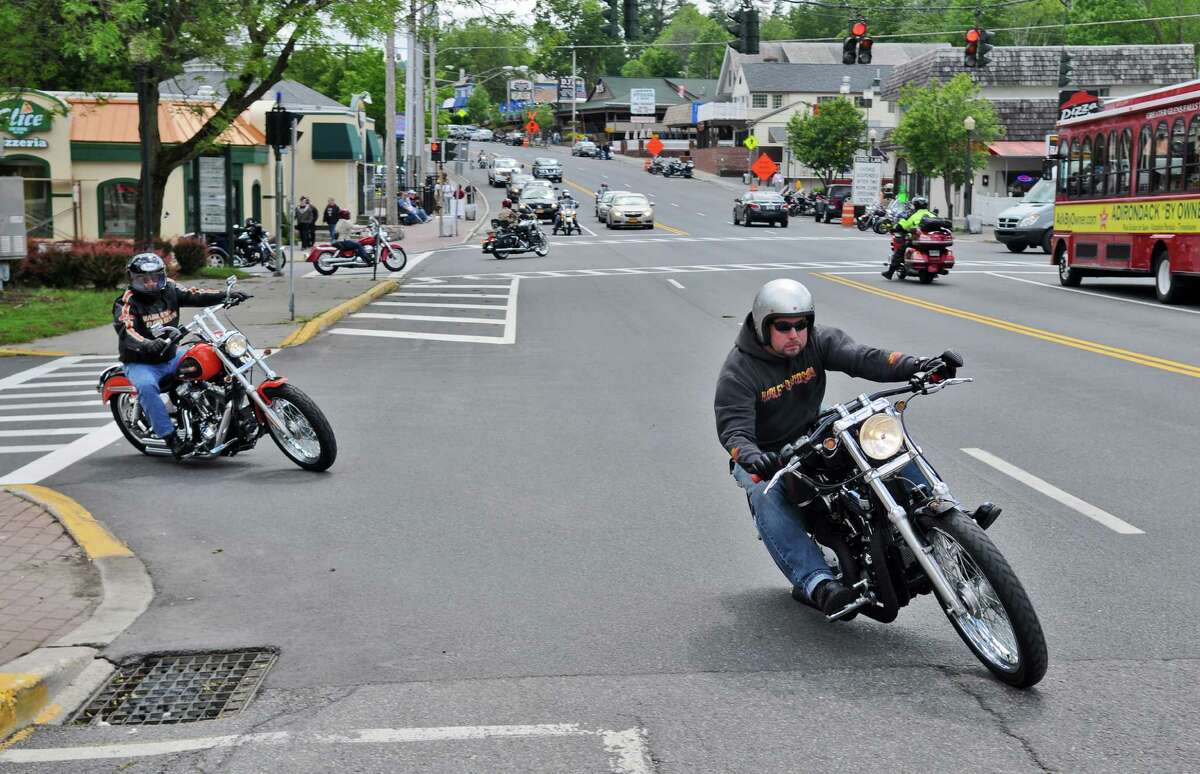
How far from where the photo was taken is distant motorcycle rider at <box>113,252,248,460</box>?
10.6m

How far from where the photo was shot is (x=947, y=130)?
59125mm

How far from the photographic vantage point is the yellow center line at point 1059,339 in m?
15.5

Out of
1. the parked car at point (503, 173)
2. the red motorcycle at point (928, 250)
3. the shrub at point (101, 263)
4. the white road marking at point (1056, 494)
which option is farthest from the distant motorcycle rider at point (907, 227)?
the parked car at point (503, 173)

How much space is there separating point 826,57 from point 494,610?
12287 centimetres

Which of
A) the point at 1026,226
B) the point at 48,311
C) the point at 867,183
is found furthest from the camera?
the point at 867,183

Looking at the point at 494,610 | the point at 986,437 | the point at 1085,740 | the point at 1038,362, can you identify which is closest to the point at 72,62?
the point at 1038,362

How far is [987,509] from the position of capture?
18.4 ft

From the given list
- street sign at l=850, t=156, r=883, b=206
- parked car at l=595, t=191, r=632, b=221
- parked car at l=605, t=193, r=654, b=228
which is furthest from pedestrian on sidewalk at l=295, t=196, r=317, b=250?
street sign at l=850, t=156, r=883, b=206

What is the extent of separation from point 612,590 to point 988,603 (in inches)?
81.8

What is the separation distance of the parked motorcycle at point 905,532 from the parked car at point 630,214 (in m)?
51.8

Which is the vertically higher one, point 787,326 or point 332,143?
point 332,143

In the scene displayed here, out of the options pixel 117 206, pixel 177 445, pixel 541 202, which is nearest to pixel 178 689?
pixel 177 445

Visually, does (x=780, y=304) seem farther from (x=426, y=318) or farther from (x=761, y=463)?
(x=426, y=318)

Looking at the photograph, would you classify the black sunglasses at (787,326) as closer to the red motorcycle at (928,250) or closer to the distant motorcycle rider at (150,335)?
the distant motorcycle rider at (150,335)
